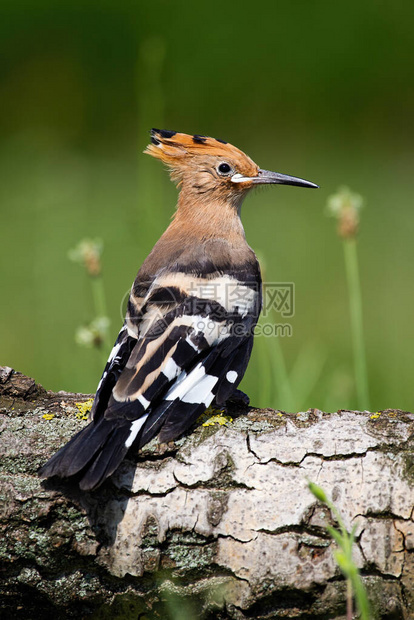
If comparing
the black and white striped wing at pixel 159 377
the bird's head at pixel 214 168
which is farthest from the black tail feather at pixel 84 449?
the bird's head at pixel 214 168

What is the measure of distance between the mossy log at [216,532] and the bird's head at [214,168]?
42.6 inches

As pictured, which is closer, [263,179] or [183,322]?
[183,322]

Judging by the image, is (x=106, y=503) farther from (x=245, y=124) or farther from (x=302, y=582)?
(x=245, y=124)

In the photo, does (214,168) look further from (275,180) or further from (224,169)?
(275,180)

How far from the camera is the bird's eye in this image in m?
2.41

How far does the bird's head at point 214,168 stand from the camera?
2404mm

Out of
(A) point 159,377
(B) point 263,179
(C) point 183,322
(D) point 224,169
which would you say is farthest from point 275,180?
(A) point 159,377

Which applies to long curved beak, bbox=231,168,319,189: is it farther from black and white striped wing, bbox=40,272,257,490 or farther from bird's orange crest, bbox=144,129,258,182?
black and white striped wing, bbox=40,272,257,490

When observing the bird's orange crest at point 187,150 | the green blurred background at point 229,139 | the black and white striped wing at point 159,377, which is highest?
the green blurred background at point 229,139

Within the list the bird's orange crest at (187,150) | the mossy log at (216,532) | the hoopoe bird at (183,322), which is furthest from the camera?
the bird's orange crest at (187,150)

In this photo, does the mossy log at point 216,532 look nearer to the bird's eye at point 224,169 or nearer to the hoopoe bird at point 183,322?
the hoopoe bird at point 183,322

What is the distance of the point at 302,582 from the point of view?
4.69 feet

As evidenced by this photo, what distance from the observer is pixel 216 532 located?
1.46m

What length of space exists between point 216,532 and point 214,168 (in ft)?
4.24
